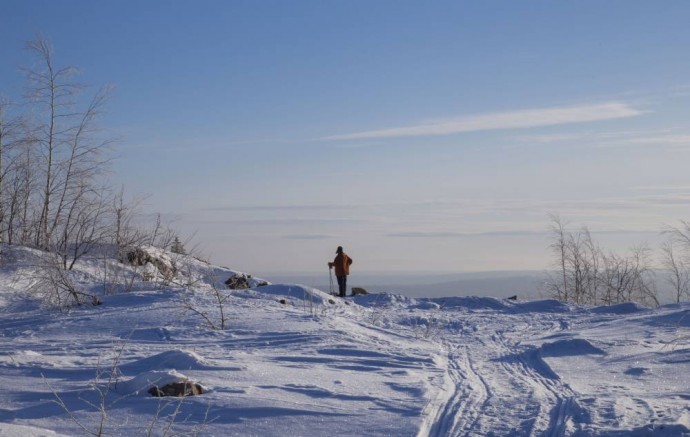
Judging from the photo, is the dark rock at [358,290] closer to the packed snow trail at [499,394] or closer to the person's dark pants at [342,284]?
the person's dark pants at [342,284]

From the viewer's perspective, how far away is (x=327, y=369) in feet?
33.4

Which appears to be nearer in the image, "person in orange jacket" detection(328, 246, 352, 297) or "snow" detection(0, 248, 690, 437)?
"snow" detection(0, 248, 690, 437)

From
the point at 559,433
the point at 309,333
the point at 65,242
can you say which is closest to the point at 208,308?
the point at 309,333

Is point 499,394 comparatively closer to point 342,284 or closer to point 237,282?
point 342,284

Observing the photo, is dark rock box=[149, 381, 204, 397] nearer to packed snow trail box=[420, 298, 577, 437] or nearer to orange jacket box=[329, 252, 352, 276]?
packed snow trail box=[420, 298, 577, 437]

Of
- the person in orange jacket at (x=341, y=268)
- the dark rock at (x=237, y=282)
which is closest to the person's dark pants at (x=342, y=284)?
the person in orange jacket at (x=341, y=268)

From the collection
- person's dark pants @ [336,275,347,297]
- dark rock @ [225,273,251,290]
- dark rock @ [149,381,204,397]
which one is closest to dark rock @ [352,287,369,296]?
person's dark pants @ [336,275,347,297]

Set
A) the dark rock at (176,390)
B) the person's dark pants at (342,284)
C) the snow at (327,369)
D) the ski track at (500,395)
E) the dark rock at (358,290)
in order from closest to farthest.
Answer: the ski track at (500,395), the snow at (327,369), the dark rock at (176,390), the person's dark pants at (342,284), the dark rock at (358,290)

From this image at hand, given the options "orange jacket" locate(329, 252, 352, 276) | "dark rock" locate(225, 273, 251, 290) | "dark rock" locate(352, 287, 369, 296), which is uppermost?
"orange jacket" locate(329, 252, 352, 276)

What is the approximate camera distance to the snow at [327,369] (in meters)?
7.12

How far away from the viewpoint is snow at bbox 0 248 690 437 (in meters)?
7.12

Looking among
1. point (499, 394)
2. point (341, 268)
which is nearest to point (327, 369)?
point (499, 394)

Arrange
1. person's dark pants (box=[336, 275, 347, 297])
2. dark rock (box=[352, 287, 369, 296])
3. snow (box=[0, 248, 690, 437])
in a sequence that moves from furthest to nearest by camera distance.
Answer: dark rock (box=[352, 287, 369, 296]) < person's dark pants (box=[336, 275, 347, 297]) < snow (box=[0, 248, 690, 437])

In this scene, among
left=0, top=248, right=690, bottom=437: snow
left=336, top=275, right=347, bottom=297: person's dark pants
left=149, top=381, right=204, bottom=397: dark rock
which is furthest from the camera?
left=336, top=275, right=347, bottom=297: person's dark pants
